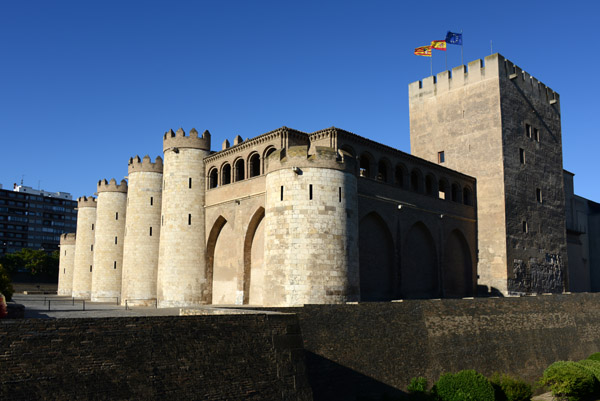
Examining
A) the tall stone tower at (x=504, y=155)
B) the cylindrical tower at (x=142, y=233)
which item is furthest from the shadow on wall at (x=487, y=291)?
the cylindrical tower at (x=142, y=233)

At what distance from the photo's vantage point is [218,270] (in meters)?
31.8

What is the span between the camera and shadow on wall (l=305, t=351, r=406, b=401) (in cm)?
1666

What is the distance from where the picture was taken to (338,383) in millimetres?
17297

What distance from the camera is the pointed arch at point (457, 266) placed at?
114ft

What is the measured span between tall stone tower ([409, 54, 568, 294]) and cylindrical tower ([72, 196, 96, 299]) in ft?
98.3

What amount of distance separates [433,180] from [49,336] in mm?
28142

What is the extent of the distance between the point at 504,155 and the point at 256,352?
1116 inches

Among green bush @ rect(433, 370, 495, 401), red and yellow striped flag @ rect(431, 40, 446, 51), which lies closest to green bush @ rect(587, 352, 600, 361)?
green bush @ rect(433, 370, 495, 401)

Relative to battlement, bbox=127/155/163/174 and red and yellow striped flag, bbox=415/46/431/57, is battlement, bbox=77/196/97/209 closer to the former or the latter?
battlement, bbox=127/155/163/174

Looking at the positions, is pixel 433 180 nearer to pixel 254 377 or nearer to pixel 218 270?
pixel 218 270

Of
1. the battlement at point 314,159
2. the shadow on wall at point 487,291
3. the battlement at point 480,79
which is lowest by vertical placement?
the shadow on wall at point 487,291

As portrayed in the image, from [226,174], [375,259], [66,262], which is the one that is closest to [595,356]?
[375,259]

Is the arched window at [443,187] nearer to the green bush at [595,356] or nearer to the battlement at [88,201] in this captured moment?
the green bush at [595,356]

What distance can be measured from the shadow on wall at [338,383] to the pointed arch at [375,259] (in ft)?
31.4
